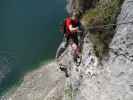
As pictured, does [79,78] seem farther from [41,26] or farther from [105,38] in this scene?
[41,26]

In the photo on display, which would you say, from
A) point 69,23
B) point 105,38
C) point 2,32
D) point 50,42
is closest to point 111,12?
point 105,38

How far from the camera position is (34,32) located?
51219mm

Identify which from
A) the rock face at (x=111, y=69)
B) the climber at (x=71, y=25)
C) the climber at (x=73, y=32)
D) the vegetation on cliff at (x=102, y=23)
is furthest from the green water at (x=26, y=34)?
the vegetation on cliff at (x=102, y=23)

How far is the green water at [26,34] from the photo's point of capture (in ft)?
152

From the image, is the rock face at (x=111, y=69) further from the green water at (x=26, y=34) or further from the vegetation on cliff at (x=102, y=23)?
the green water at (x=26, y=34)

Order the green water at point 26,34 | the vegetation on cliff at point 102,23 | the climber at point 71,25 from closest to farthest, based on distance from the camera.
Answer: the vegetation on cliff at point 102,23, the climber at point 71,25, the green water at point 26,34

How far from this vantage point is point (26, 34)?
2023 inches

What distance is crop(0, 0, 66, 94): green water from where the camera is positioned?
46.2 m

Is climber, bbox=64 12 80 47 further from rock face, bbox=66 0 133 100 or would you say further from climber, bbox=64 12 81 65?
rock face, bbox=66 0 133 100

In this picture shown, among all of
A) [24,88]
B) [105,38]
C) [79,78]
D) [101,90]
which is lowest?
[24,88]

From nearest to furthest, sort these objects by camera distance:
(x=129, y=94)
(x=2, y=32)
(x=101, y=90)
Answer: (x=129, y=94)
(x=101, y=90)
(x=2, y=32)

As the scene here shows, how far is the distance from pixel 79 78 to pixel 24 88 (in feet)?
75.9

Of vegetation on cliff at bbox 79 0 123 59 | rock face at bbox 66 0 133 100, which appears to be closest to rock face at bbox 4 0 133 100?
rock face at bbox 66 0 133 100

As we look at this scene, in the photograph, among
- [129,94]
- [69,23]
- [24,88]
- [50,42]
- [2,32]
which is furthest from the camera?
[2,32]
